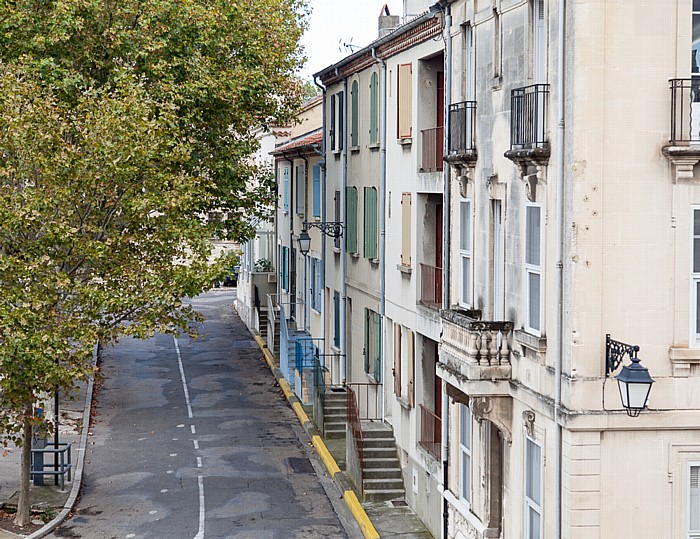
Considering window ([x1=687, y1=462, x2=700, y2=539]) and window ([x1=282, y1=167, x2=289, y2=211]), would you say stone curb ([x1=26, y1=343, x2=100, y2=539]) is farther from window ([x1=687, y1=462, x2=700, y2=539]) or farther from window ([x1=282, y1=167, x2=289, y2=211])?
window ([x1=282, y1=167, x2=289, y2=211])

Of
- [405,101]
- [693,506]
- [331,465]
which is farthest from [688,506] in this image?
[331,465]

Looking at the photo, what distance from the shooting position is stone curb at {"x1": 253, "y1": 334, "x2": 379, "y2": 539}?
21.0 metres

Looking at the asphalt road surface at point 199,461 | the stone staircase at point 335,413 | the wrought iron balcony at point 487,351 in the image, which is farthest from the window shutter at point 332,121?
the wrought iron balcony at point 487,351

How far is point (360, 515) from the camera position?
21.5 meters

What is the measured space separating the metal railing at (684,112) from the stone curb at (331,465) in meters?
10.6

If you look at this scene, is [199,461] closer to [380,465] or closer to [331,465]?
[331,465]

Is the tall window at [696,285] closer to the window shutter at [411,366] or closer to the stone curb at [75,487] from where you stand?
the window shutter at [411,366]

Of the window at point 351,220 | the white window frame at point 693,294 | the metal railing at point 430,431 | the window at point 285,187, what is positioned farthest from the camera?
the window at point 285,187

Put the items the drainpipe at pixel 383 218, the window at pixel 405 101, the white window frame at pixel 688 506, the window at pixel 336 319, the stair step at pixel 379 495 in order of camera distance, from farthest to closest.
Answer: the window at pixel 336 319
the drainpipe at pixel 383 218
the window at pixel 405 101
the stair step at pixel 379 495
the white window frame at pixel 688 506

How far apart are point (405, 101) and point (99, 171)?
6560mm

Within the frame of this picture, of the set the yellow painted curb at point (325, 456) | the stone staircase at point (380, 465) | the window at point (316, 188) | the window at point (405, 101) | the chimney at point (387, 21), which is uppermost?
the chimney at point (387, 21)

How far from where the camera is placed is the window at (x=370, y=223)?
26.6 meters

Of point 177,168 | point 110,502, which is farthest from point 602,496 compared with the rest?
point 177,168

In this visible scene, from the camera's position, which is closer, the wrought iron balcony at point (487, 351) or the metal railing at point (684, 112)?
the metal railing at point (684, 112)
